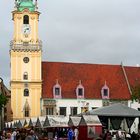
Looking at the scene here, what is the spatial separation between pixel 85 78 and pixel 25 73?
10061 mm

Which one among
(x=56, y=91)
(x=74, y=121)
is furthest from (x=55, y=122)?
(x=56, y=91)

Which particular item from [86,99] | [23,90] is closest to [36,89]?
[23,90]

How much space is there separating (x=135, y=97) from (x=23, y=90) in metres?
19.1

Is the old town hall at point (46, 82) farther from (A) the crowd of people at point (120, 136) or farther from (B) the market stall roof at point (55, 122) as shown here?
(A) the crowd of people at point (120, 136)

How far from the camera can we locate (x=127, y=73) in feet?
286

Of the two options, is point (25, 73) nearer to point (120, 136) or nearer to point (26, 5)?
point (26, 5)

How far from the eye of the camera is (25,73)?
263 feet

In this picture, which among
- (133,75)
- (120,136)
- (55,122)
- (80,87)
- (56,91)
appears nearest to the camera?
(120,136)

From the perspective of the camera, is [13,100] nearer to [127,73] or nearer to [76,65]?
[76,65]

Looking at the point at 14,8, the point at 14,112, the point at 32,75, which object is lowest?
the point at 14,112

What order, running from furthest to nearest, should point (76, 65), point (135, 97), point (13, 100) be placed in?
point (76, 65), point (13, 100), point (135, 97)

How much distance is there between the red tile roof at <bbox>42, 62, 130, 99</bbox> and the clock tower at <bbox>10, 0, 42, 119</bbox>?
7.31ft

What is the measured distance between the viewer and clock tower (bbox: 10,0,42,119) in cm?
7988

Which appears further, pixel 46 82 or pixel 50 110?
pixel 46 82
